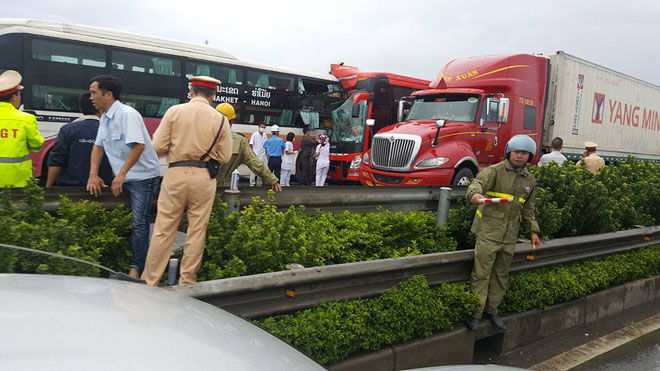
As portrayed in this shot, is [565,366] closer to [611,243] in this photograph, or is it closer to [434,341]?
[434,341]

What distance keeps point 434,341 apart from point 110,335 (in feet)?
10.1

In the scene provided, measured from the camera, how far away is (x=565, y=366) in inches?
178

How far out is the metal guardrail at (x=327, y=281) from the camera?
3.04 meters

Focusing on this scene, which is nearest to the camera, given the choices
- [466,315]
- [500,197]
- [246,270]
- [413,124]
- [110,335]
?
[110,335]

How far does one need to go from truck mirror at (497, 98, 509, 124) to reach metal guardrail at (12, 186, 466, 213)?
5.22m

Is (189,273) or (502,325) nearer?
(189,273)

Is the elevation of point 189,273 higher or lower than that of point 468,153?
lower

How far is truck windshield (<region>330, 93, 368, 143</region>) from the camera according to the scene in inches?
695

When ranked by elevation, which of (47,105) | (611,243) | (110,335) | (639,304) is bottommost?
(639,304)

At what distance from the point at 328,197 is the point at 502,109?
273 inches

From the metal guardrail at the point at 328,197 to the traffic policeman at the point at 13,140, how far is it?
82 cm

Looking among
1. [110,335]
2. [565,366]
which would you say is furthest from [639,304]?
[110,335]

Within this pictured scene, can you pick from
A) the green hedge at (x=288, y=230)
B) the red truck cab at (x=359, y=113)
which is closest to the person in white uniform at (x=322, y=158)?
the red truck cab at (x=359, y=113)

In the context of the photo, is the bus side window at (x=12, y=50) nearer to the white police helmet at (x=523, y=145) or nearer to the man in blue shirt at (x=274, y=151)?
the man in blue shirt at (x=274, y=151)
